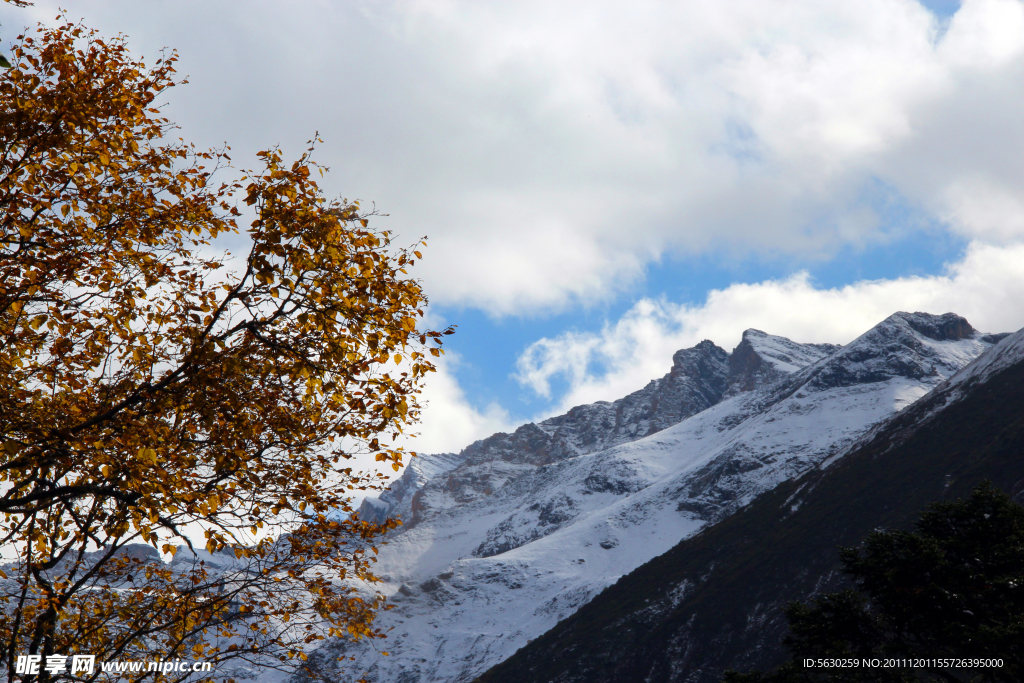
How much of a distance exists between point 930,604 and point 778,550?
136510 millimetres

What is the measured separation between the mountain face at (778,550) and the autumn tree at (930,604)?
97.4m

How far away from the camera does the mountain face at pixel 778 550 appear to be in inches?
4929

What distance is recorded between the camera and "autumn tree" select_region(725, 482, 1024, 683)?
74.6ft

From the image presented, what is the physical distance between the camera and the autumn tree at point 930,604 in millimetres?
22750

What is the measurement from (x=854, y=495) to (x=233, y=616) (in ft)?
547

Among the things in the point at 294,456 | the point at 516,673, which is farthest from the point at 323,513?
the point at 516,673

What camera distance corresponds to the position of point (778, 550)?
485 feet

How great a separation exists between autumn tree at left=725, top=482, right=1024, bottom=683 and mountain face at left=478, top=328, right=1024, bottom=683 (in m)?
97.4

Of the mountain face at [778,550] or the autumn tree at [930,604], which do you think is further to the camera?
the mountain face at [778,550]

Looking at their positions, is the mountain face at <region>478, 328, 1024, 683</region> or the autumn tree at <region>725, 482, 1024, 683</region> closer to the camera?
the autumn tree at <region>725, 482, 1024, 683</region>

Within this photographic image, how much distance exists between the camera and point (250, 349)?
850 cm

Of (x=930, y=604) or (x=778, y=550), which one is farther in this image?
(x=778, y=550)

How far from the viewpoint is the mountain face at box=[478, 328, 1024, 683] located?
4929 inches

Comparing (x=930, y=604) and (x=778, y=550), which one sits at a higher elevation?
(x=778, y=550)
